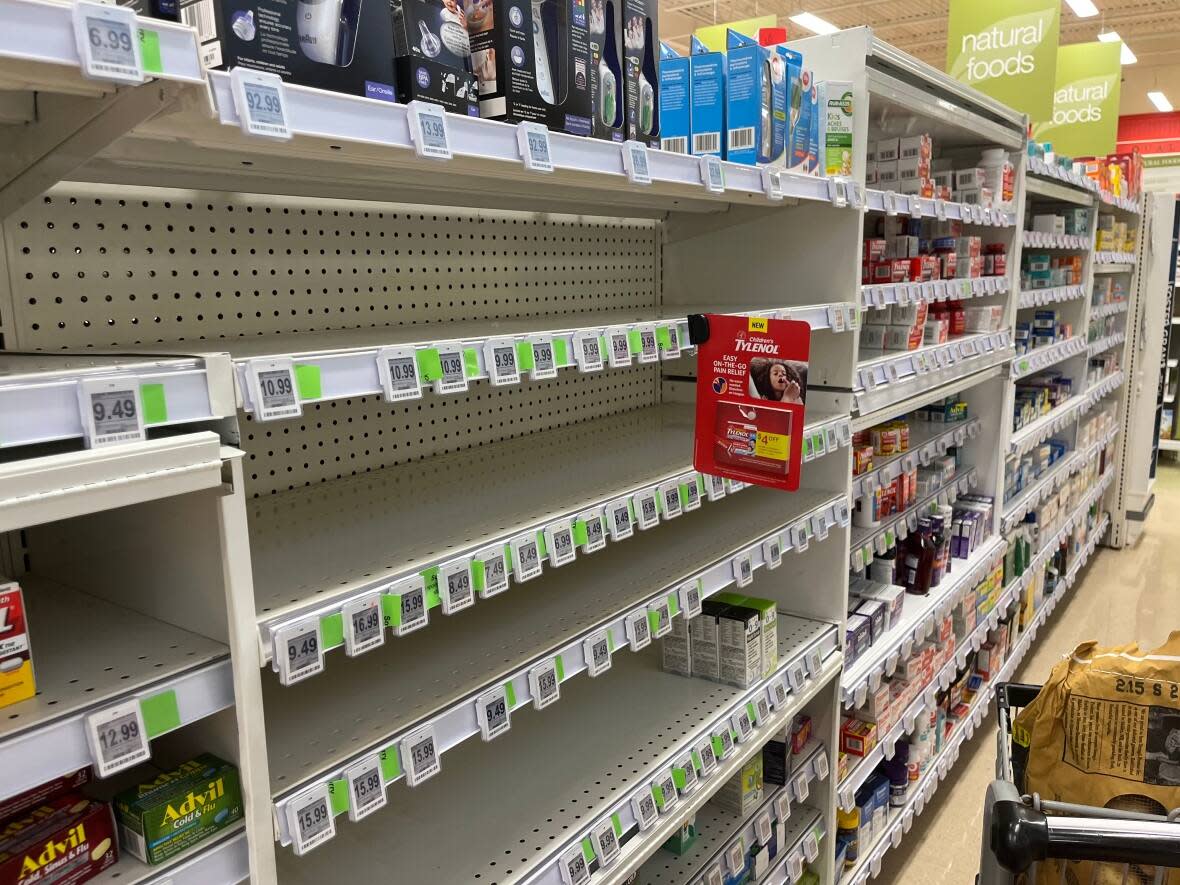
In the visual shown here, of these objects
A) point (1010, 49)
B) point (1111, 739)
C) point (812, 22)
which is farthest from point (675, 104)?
point (812, 22)

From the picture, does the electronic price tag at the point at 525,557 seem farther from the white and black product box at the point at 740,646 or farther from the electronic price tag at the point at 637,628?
the white and black product box at the point at 740,646

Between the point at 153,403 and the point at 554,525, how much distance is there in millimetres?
688

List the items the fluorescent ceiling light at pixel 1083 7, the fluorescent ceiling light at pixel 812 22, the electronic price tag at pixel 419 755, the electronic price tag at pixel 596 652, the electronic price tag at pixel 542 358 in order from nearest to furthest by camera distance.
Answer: the electronic price tag at pixel 419 755 < the electronic price tag at pixel 542 358 < the electronic price tag at pixel 596 652 < the fluorescent ceiling light at pixel 1083 7 < the fluorescent ceiling light at pixel 812 22

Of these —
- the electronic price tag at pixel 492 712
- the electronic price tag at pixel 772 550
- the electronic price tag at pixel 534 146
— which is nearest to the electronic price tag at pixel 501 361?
the electronic price tag at pixel 534 146

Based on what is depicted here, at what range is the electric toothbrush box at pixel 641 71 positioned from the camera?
150cm

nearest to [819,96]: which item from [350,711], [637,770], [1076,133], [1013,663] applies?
[637,770]

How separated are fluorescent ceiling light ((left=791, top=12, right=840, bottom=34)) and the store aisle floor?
6199 millimetres

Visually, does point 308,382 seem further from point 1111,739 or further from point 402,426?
point 1111,739

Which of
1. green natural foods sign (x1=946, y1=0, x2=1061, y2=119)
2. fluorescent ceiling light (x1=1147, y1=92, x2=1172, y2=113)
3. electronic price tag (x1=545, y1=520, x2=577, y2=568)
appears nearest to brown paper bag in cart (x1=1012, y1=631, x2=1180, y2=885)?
electronic price tag (x1=545, y1=520, x2=577, y2=568)

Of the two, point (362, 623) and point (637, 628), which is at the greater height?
point (362, 623)

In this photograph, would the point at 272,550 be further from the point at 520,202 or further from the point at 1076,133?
the point at 1076,133

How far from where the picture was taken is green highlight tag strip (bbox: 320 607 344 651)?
102cm

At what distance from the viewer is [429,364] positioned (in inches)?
43.6

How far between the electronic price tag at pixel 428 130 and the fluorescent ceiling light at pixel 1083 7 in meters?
10.8
